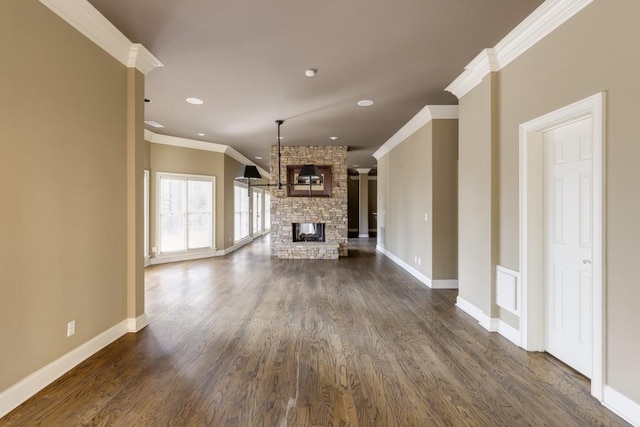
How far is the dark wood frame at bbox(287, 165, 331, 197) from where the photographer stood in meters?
7.79

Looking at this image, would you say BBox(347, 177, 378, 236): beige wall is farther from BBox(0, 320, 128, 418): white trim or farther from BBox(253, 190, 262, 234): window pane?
BBox(0, 320, 128, 418): white trim

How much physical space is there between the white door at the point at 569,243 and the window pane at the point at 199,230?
708 cm

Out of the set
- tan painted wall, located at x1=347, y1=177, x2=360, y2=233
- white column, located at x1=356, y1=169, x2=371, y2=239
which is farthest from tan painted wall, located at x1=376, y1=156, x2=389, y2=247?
tan painted wall, located at x1=347, y1=177, x2=360, y2=233

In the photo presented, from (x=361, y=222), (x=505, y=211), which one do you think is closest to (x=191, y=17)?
(x=505, y=211)

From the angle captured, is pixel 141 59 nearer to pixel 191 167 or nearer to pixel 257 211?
pixel 191 167

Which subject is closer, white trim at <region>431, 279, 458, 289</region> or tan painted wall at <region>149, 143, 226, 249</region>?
white trim at <region>431, 279, 458, 289</region>

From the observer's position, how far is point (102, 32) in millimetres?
2645

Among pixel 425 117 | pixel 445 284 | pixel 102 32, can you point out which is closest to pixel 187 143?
pixel 102 32

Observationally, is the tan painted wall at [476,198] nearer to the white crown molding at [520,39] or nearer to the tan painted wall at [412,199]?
the white crown molding at [520,39]

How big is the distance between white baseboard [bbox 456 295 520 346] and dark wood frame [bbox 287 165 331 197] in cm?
464

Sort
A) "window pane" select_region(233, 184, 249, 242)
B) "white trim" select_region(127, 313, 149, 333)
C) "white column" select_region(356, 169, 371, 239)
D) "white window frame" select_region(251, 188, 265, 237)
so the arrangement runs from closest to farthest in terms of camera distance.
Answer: "white trim" select_region(127, 313, 149, 333), "window pane" select_region(233, 184, 249, 242), "white window frame" select_region(251, 188, 265, 237), "white column" select_region(356, 169, 371, 239)

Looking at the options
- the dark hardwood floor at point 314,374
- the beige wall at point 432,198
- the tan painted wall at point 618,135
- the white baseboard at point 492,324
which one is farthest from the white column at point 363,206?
the tan painted wall at point 618,135

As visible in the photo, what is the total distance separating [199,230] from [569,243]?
730 cm

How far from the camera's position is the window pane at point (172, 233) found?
7.00 metres
